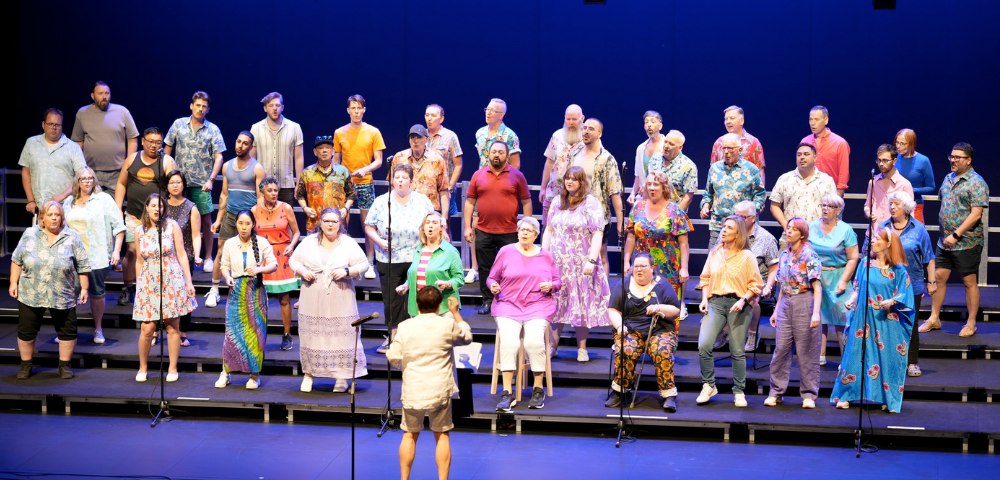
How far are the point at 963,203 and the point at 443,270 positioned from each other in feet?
13.4

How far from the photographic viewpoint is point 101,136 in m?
9.88

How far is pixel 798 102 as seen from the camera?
1081 centimetres

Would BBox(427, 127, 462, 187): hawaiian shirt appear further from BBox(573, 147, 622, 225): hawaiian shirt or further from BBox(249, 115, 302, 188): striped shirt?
BBox(573, 147, 622, 225): hawaiian shirt

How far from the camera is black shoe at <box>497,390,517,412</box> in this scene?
24.0 ft

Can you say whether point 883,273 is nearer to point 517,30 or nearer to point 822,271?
point 822,271

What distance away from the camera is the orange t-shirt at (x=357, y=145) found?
9.35 metres

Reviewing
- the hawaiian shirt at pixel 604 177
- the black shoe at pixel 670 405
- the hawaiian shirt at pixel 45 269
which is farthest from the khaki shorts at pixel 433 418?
the hawaiian shirt at pixel 45 269

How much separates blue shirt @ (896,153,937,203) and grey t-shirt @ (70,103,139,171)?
6776 millimetres

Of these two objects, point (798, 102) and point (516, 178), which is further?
point (798, 102)

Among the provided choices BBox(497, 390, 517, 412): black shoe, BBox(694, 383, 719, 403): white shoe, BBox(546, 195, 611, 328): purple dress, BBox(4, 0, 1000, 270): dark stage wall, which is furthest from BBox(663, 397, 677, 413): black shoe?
BBox(4, 0, 1000, 270): dark stage wall

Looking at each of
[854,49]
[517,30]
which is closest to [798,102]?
[854,49]

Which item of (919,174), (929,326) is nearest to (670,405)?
(929,326)

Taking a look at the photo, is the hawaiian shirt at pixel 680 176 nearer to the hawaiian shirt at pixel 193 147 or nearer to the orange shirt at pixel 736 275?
the orange shirt at pixel 736 275

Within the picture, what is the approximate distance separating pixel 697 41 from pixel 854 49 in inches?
60.0
